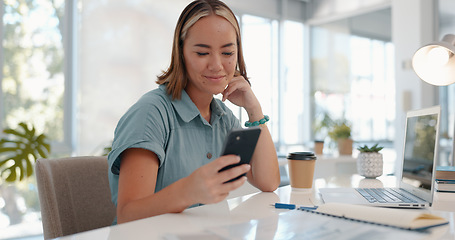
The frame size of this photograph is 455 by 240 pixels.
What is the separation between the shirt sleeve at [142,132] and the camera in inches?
44.5

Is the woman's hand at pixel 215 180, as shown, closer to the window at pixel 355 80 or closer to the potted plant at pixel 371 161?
the potted plant at pixel 371 161

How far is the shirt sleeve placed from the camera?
1130 millimetres

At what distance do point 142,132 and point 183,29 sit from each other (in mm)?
418

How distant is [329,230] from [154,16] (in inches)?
168

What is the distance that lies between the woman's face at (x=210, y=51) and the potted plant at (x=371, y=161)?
2.76ft

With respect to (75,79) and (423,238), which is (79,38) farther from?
(423,238)

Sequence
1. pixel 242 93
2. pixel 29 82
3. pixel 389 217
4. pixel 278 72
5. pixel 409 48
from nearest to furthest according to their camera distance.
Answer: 1. pixel 389 217
2. pixel 242 93
3. pixel 29 82
4. pixel 409 48
5. pixel 278 72

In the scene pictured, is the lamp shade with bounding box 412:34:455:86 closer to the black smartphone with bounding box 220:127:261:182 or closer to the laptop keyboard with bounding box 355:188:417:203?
the laptop keyboard with bounding box 355:188:417:203

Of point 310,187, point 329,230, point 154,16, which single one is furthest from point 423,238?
point 154,16

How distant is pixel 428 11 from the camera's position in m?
4.60

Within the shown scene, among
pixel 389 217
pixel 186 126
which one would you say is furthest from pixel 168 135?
pixel 389 217

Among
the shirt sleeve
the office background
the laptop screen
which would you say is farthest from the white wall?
the shirt sleeve

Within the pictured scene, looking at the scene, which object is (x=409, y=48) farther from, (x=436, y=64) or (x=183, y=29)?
(x=183, y=29)

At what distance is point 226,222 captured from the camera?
3.04 feet
